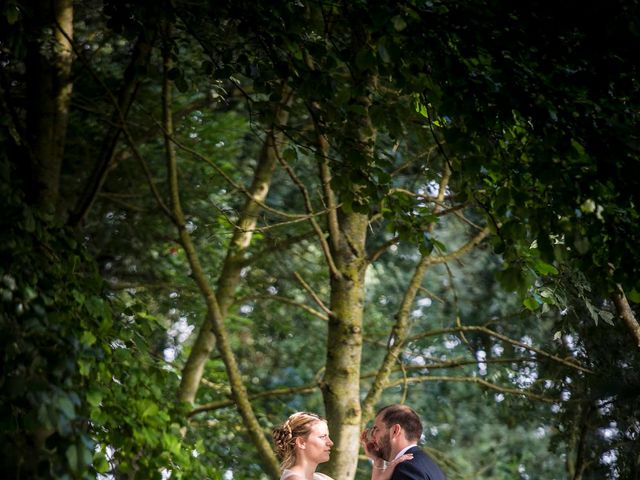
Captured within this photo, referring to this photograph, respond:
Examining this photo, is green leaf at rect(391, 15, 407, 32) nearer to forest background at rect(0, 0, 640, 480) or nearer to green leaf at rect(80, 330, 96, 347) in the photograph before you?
forest background at rect(0, 0, 640, 480)

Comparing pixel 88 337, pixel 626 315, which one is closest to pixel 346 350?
pixel 626 315

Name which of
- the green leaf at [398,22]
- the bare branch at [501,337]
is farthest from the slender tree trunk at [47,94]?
the green leaf at [398,22]

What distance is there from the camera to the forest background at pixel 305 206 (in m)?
3.88

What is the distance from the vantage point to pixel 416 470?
5133 millimetres

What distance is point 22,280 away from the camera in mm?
3596

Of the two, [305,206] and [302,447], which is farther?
[305,206]

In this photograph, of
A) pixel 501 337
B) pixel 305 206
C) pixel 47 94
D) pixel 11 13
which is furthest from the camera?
A: pixel 501 337

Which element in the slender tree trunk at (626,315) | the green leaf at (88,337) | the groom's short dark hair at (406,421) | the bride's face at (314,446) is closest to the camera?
the green leaf at (88,337)

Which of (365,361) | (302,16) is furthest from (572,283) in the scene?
(365,361)

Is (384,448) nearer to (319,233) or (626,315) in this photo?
(626,315)

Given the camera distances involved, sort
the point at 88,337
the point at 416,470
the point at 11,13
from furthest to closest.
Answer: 1. the point at 416,470
2. the point at 11,13
3. the point at 88,337

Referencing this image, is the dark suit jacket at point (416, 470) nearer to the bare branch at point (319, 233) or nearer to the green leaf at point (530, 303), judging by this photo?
the green leaf at point (530, 303)

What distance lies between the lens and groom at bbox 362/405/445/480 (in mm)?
5191

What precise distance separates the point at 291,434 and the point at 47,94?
3.05 meters
